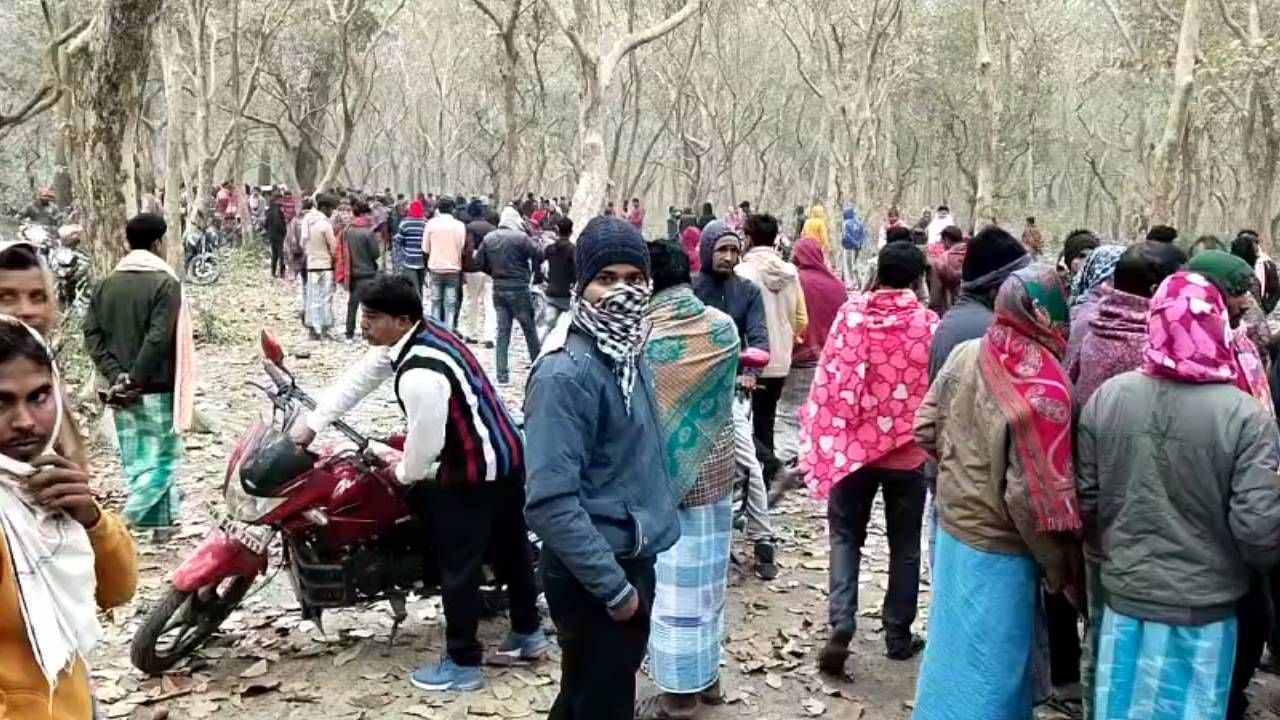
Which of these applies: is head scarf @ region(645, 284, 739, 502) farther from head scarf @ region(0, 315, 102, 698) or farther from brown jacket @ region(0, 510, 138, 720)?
head scarf @ region(0, 315, 102, 698)

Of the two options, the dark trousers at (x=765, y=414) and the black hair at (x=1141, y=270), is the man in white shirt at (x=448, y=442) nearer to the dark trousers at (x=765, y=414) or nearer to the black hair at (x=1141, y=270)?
the black hair at (x=1141, y=270)

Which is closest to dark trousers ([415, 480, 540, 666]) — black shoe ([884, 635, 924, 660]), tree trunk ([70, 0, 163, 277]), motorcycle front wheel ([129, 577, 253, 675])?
motorcycle front wheel ([129, 577, 253, 675])

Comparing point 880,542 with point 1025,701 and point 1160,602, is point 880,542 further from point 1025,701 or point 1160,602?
point 1160,602

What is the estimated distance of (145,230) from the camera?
6117mm

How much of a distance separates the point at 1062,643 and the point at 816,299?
3.12m

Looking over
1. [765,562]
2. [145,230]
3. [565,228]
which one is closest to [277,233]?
[565,228]

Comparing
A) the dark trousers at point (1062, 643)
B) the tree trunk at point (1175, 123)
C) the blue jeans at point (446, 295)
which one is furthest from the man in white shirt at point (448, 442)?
the tree trunk at point (1175, 123)

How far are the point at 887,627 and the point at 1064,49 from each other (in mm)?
39088

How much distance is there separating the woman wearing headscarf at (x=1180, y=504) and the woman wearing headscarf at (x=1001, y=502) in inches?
6.1

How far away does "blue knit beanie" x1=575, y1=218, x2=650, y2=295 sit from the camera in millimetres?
3186

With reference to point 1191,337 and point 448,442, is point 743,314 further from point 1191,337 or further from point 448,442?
point 1191,337

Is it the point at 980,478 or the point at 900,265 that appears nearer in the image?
the point at 980,478

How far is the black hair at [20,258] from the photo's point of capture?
307 centimetres

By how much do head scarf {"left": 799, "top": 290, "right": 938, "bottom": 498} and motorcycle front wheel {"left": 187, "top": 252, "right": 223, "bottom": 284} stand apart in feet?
55.7
